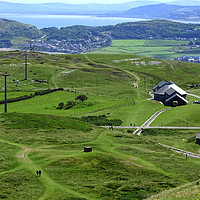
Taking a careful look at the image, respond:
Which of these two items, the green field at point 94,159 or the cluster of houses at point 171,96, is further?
the cluster of houses at point 171,96

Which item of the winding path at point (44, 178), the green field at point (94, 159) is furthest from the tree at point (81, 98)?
the winding path at point (44, 178)

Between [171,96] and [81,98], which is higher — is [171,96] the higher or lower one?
the higher one

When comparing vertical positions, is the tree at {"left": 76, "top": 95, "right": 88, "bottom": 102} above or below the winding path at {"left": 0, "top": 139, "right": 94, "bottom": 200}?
below

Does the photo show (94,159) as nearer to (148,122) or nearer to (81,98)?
(148,122)

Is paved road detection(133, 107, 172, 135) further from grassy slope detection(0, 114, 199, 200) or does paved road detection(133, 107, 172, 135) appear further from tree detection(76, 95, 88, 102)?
tree detection(76, 95, 88, 102)

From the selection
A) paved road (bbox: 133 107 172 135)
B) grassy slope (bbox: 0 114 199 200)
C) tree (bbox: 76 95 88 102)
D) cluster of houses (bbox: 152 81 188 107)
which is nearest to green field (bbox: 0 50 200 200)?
grassy slope (bbox: 0 114 199 200)

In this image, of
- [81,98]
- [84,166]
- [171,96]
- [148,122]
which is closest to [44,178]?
[84,166]

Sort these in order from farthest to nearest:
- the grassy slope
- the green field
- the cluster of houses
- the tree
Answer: the cluster of houses
the tree
the grassy slope
the green field

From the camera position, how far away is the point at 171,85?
488ft

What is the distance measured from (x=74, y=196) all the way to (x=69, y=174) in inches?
248

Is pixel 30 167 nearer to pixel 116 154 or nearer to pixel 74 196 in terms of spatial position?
pixel 74 196

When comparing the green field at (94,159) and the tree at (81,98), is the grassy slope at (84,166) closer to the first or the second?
the green field at (94,159)

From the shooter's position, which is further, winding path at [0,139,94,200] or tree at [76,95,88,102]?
tree at [76,95,88,102]

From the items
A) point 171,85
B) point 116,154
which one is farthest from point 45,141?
point 171,85
